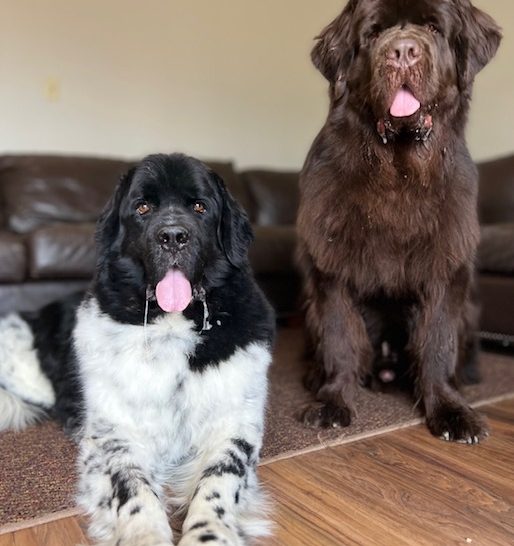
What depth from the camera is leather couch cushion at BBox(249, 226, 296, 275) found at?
3.75 meters

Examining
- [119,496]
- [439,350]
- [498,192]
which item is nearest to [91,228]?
[439,350]

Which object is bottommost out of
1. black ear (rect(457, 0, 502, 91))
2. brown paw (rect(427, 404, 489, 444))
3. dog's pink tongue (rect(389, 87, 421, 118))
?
brown paw (rect(427, 404, 489, 444))

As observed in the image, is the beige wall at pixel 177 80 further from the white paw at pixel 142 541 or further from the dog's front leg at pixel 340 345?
the white paw at pixel 142 541

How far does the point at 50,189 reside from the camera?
4125mm

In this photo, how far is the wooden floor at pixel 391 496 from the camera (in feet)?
4.44

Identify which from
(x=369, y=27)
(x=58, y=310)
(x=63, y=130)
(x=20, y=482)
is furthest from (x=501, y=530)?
(x=63, y=130)

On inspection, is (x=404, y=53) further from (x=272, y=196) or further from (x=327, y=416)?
(x=272, y=196)

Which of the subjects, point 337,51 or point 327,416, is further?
point 327,416

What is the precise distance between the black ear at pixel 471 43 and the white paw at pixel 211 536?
5.00 feet

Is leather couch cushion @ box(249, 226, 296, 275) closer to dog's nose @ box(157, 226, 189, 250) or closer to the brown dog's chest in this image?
the brown dog's chest

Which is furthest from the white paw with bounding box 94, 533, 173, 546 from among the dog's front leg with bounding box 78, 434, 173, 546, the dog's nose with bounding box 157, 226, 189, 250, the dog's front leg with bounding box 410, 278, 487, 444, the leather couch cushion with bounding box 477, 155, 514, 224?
the leather couch cushion with bounding box 477, 155, 514, 224

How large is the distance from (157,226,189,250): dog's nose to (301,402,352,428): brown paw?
845 millimetres

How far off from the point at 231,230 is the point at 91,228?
1.79 m

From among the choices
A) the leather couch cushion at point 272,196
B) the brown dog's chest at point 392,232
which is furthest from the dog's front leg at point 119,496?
the leather couch cushion at point 272,196
